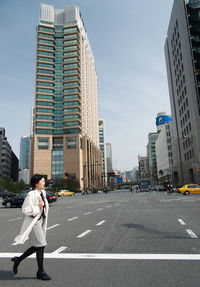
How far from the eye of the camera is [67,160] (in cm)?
8250

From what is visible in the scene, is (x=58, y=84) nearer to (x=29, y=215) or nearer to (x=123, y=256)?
(x=123, y=256)

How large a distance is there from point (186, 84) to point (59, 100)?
1750 inches

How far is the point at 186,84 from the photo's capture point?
61500mm

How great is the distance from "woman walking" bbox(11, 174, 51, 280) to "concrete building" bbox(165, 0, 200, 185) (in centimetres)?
5076

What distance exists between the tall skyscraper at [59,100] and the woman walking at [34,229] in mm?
76911

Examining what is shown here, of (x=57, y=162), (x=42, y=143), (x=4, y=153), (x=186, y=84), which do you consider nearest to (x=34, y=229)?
(x=186, y=84)

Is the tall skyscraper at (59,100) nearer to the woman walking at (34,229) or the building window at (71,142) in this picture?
the building window at (71,142)

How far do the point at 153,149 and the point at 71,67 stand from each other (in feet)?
318

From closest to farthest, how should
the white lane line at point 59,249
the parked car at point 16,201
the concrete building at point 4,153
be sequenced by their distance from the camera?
the white lane line at point 59,249
the parked car at point 16,201
the concrete building at point 4,153

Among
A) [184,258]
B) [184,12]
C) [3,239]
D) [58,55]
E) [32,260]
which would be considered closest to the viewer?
[184,258]

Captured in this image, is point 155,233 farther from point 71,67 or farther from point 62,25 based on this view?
point 62,25

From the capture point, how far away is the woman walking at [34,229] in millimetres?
3990

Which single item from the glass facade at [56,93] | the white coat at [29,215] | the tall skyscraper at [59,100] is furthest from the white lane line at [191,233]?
the glass facade at [56,93]

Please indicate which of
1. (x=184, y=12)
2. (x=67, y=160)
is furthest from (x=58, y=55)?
(x=184, y=12)
